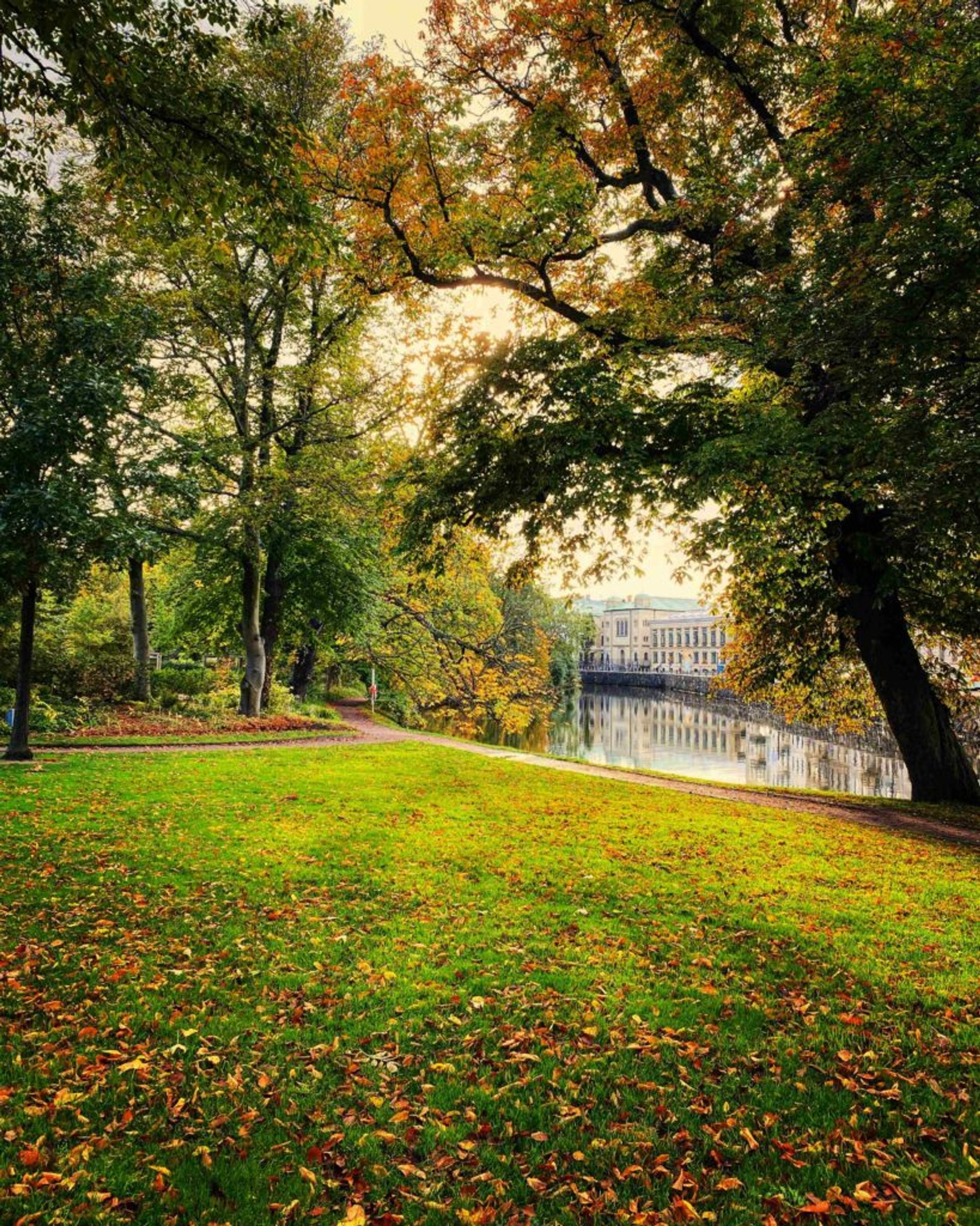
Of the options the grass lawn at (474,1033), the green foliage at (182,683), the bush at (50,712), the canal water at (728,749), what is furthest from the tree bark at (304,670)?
the grass lawn at (474,1033)

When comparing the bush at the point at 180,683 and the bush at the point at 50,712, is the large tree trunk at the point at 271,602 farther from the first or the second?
→ the bush at the point at 50,712

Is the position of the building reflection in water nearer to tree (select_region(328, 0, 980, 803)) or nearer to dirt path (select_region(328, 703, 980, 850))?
dirt path (select_region(328, 703, 980, 850))

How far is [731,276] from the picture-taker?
417 inches

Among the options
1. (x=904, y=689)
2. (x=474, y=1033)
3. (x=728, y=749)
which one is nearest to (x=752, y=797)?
(x=904, y=689)

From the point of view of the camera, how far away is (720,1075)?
374cm

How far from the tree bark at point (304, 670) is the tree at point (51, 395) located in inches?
684

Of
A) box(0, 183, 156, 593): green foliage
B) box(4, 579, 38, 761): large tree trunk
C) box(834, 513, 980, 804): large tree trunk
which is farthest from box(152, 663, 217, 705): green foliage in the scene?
box(834, 513, 980, 804): large tree trunk

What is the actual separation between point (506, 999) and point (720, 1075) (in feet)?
4.62

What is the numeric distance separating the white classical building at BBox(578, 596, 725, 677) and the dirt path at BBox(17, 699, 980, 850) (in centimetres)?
8938

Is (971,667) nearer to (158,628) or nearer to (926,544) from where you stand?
(926,544)

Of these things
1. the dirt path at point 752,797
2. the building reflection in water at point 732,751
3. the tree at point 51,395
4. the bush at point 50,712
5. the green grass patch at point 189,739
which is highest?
the tree at point 51,395

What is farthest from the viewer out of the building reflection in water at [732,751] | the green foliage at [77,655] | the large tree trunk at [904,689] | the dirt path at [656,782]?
the building reflection in water at [732,751]

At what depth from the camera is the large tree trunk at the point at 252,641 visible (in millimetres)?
20734

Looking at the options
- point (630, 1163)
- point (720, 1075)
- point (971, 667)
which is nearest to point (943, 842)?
point (971, 667)
